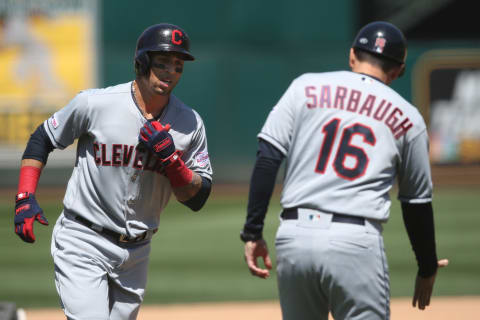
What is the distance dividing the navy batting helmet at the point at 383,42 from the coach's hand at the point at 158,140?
0.94m

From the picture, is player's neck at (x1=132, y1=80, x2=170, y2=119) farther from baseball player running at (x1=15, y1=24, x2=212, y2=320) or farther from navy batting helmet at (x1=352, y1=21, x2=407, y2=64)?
navy batting helmet at (x1=352, y1=21, x2=407, y2=64)

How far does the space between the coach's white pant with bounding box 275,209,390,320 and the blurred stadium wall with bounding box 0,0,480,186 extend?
13.4 metres

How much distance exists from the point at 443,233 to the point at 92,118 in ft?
25.6

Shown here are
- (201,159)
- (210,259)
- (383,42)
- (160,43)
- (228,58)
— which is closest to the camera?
(383,42)

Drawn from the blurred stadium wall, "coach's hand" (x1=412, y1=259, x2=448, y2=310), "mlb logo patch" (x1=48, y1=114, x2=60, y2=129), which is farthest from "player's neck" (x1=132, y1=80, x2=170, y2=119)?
the blurred stadium wall

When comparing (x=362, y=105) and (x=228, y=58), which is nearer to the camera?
(x=362, y=105)

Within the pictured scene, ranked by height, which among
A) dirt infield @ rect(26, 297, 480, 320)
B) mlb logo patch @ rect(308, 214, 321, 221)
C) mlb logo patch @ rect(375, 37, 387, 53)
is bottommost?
dirt infield @ rect(26, 297, 480, 320)

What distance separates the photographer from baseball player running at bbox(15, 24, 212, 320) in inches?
140

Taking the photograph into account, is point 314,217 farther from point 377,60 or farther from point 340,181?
point 377,60

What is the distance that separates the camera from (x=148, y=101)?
371 centimetres

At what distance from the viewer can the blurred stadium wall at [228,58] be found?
53.2 feet

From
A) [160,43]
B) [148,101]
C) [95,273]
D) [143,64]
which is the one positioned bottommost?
[95,273]

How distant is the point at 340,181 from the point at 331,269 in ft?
1.09

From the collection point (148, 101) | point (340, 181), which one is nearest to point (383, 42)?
point (340, 181)
